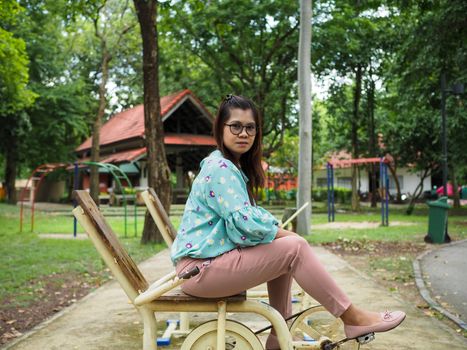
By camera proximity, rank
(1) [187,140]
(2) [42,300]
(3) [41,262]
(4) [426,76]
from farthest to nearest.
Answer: (1) [187,140] < (4) [426,76] < (3) [41,262] < (2) [42,300]

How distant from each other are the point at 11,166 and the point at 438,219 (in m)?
26.2

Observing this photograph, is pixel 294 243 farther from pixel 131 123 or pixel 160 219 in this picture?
pixel 131 123

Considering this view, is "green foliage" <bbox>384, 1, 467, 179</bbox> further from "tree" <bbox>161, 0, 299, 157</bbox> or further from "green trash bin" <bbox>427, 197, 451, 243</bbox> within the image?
"tree" <bbox>161, 0, 299, 157</bbox>

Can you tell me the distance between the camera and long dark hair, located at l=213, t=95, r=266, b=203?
9.34ft

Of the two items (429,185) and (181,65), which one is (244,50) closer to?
(181,65)

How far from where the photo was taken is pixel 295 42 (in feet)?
72.3

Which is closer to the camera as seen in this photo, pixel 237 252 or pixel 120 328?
pixel 237 252

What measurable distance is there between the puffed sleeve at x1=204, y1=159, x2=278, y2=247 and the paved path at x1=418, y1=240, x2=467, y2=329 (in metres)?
2.78

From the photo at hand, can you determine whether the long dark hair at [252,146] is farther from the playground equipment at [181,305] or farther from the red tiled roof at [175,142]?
the red tiled roof at [175,142]

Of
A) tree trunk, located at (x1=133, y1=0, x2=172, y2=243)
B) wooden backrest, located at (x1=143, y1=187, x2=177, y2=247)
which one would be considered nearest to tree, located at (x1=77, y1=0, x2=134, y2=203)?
tree trunk, located at (x1=133, y1=0, x2=172, y2=243)

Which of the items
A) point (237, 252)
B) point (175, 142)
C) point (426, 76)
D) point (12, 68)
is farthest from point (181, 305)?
point (175, 142)

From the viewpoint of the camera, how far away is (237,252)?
2.54m

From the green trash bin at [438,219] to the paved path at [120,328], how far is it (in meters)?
5.48

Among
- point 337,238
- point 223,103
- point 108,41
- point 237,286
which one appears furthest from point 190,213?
point 108,41
